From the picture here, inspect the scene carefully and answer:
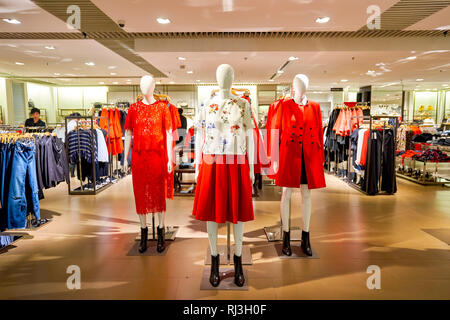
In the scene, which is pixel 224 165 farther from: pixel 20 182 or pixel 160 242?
pixel 20 182

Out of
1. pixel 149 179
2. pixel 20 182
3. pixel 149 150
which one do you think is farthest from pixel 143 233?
pixel 20 182

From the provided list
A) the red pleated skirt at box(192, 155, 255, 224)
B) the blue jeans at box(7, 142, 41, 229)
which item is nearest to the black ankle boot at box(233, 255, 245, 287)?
the red pleated skirt at box(192, 155, 255, 224)

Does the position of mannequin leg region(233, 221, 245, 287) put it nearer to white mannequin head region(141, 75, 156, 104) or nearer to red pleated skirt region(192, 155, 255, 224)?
red pleated skirt region(192, 155, 255, 224)

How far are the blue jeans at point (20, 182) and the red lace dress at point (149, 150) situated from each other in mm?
1221

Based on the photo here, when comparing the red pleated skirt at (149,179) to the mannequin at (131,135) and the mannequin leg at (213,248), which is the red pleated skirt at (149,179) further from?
the mannequin leg at (213,248)

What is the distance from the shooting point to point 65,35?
573 cm

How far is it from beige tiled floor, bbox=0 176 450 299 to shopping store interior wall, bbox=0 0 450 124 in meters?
2.97

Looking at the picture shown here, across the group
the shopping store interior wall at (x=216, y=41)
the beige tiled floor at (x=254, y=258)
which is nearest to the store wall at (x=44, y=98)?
the shopping store interior wall at (x=216, y=41)

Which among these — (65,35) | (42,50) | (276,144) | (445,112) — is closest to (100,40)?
(65,35)

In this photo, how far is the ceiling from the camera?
4312 millimetres

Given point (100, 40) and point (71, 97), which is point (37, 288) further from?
point (71, 97)

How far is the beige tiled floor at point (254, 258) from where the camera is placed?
7.54ft
